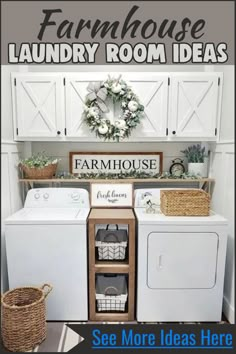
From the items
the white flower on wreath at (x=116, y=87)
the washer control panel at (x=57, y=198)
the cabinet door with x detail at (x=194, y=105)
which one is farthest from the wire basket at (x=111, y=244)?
the white flower on wreath at (x=116, y=87)

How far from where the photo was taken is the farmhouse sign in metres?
2.51

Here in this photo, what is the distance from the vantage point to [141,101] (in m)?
2.19

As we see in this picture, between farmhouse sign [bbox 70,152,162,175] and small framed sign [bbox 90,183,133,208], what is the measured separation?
0.75 feet

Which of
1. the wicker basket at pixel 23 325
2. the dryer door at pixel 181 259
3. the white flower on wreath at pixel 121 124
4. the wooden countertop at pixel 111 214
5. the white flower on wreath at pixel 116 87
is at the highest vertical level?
the white flower on wreath at pixel 116 87

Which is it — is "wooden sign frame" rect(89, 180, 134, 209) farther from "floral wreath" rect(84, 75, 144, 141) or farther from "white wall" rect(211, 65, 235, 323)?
"white wall" rect(211, 65, 235, 323)

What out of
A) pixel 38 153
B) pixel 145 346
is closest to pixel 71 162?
pixel 38 153

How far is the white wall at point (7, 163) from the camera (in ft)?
6.69

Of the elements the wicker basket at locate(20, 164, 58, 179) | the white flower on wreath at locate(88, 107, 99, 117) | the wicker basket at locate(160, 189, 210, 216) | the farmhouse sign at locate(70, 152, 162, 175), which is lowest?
the wicker basket at locate(160, 189, 210, 216)

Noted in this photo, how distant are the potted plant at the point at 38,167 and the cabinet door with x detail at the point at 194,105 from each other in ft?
3.73

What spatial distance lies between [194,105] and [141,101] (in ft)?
1.52

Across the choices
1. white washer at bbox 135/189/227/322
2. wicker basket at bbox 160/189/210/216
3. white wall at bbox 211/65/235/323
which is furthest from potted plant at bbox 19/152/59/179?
white wall at bbox 211/65/235/323

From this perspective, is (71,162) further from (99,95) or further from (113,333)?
(113,333)

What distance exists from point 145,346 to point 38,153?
1.89 m

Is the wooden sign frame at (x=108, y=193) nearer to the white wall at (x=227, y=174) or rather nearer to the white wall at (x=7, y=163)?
the white wall at (x=7, y=163)
